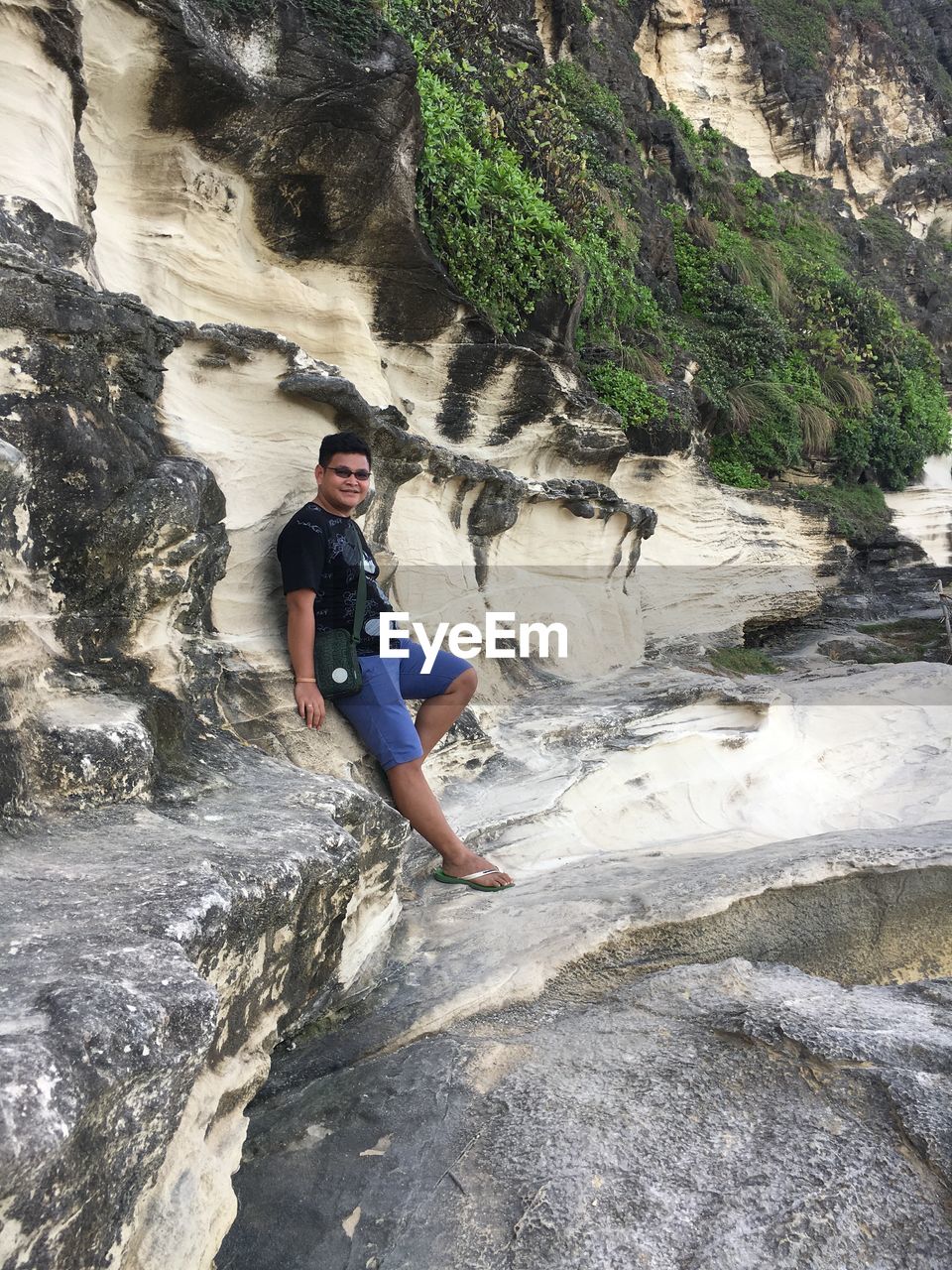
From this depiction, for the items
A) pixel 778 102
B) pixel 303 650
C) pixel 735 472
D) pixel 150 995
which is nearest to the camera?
pixel 150 995

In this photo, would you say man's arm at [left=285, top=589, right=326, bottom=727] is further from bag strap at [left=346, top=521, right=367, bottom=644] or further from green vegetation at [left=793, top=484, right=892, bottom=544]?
green vegetation at [left=793, top=484, right=892, bottom=544]

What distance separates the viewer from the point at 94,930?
1739 millimetres

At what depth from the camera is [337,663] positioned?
3.58 m

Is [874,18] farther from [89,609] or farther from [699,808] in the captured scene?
[89,609]

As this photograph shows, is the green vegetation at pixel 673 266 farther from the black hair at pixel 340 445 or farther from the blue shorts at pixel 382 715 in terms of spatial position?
the blue shorts at pixel 382 715

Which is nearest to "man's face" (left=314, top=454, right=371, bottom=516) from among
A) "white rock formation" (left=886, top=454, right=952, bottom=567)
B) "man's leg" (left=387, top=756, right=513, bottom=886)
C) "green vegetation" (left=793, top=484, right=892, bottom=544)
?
"man's leg" (left=387, top=756, right=513, bottom=886)

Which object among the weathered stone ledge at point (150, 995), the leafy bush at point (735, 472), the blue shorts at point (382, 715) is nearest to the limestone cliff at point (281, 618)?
the weathered stone ledge at point (150, 995)

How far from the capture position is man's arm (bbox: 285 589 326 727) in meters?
3.53

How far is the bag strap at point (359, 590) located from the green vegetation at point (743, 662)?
6387 mm

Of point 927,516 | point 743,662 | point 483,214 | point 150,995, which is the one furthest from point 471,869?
point 927,516

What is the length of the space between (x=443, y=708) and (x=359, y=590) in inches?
28.9

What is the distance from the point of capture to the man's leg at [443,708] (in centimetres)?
404

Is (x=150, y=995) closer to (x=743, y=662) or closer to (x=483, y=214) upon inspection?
(x=483, y=214)

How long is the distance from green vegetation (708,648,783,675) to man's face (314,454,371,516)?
6.41 meters
